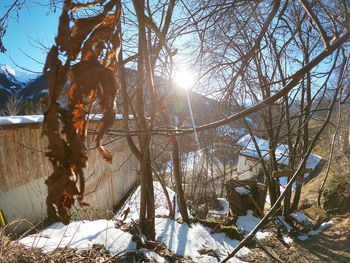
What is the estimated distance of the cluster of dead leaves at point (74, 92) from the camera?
0.53 meters

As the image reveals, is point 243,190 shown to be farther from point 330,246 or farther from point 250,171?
point 250,171

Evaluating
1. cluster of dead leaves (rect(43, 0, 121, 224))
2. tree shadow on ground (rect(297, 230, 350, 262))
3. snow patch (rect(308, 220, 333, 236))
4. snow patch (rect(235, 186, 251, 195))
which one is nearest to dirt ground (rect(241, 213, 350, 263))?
tree shadow on ground (rect(297, 230, 350, 262))

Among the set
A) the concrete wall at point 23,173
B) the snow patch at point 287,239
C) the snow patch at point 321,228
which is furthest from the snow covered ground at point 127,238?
the snow patch at point 321,228

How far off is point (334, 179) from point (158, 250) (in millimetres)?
7370

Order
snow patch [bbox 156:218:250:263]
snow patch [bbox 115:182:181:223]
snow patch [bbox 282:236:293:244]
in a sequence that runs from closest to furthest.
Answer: snow patch [bbox 156:218:250:263], snow patch [bbox 282:236:293:244], snow patch [bbox 115:182:181:223]

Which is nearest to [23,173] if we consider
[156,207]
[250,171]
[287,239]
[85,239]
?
[85,239]

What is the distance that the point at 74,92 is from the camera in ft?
1.81

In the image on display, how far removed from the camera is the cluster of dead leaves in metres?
0.53

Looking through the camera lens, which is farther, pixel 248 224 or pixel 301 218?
pixel 248 224

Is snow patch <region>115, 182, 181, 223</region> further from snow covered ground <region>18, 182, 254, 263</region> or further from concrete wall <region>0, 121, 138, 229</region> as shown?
concrete wall <region>0, 121, 138, 229</region>

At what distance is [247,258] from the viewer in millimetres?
4270

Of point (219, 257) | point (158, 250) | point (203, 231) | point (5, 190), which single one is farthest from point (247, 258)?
point (5, 190)

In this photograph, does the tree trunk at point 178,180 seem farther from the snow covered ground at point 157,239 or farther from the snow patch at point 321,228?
the snow patch at point 321,228

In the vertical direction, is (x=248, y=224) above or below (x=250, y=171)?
above
